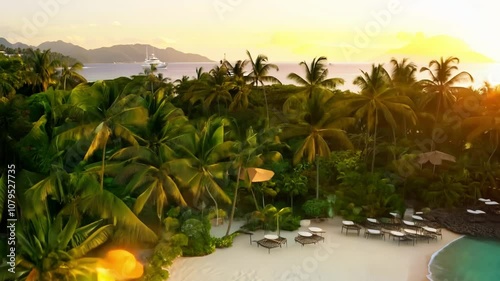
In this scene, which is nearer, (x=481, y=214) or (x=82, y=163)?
(x=82, y=163)

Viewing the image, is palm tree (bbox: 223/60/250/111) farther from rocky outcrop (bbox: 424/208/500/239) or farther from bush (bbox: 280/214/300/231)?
rocky outcrop (bbox: 424/208/500/239)

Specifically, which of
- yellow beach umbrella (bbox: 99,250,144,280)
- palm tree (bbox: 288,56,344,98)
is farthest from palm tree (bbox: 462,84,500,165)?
yellow beach umbrella (bbox: 99,250,144,280)

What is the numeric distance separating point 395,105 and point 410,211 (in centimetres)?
573

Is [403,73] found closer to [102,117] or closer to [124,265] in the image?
[102,117]

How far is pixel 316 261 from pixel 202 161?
18.4ft

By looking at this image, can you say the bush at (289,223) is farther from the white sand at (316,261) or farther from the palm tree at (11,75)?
the palm tree at (11,75)

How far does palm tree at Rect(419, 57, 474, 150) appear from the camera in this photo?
27.7 meters

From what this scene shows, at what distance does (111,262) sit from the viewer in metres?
13.0

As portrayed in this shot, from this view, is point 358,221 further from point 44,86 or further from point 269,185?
point 44,86

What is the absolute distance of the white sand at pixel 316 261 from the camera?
14.6 m

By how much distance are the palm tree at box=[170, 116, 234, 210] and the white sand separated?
2.61 m

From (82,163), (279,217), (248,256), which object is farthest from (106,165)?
(279,217)

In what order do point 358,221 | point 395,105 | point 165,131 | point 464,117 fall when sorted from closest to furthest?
point 165,131 → point 358,221 → point 395,105 → point 464,117

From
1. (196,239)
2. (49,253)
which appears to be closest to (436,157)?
(196,239)
